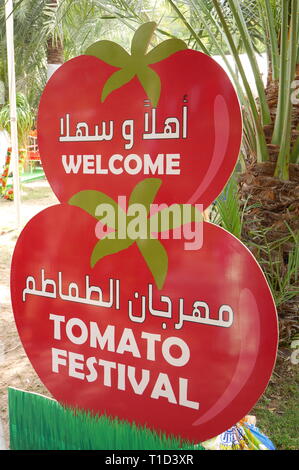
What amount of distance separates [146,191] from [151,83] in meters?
0.26

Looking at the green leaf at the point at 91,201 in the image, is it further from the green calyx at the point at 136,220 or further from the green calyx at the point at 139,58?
the green calyx at the point at 139,58

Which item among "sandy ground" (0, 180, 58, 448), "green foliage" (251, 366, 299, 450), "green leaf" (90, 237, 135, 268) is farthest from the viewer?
"sandy ground" (0, 180, 58, 448)

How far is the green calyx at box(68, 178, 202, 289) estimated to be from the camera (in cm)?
116

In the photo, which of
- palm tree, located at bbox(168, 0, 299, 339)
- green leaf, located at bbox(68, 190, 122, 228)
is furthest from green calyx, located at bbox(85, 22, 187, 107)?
palm tree, located at bbox(168, 0, 299, 339)

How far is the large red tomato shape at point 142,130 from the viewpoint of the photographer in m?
1.09

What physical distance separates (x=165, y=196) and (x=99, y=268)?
272 mm

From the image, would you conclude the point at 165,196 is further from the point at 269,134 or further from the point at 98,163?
the point at 269,134

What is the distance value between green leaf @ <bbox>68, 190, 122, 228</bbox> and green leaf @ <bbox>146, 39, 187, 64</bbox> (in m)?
0.35

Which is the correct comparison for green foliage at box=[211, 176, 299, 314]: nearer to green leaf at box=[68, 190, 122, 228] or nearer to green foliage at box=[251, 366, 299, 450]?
green foliage at box=[251, 366, 299, 450]

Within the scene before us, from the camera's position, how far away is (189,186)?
1.13 metres

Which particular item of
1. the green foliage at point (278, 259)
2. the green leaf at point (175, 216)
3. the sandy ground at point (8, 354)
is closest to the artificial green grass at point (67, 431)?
the sandy ground at point (8, 354)

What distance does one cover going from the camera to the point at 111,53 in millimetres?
1196

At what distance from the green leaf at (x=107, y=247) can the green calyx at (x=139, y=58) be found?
1.14 feet
